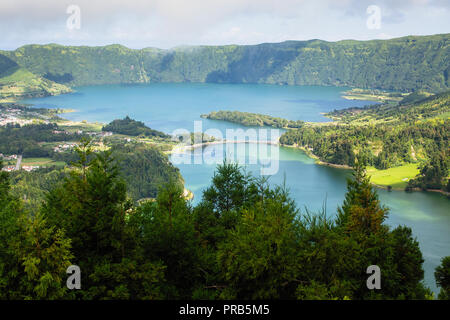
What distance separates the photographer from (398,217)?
64.3m

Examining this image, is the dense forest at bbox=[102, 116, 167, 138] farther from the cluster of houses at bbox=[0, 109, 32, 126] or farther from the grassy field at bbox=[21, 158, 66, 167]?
the cluster of houses at bbox=[0, 109, 32, 126]

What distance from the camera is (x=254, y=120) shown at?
16325 centimetres

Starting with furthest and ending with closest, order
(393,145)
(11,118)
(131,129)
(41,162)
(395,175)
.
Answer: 1. (11,118)
2. (131,129)
3. (41,162)
4. (393,145)
5. (395,175)

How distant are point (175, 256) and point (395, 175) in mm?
85064

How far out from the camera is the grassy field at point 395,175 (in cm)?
8544

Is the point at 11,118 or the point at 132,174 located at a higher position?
the point at 11,118

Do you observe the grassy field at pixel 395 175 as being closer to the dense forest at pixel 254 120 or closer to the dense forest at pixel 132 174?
the dense forest at pixel 132 174

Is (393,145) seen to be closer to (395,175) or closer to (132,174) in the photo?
(395,175)

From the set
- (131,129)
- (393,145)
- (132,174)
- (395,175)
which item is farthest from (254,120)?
(395,175)

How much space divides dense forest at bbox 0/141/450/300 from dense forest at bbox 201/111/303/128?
464 ft

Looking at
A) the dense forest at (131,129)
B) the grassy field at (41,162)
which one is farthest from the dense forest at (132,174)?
the dense forest at (131,129)

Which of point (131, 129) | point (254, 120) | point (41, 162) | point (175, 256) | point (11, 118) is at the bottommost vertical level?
point (41, 162)

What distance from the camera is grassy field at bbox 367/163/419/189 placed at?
85438 millimetres
